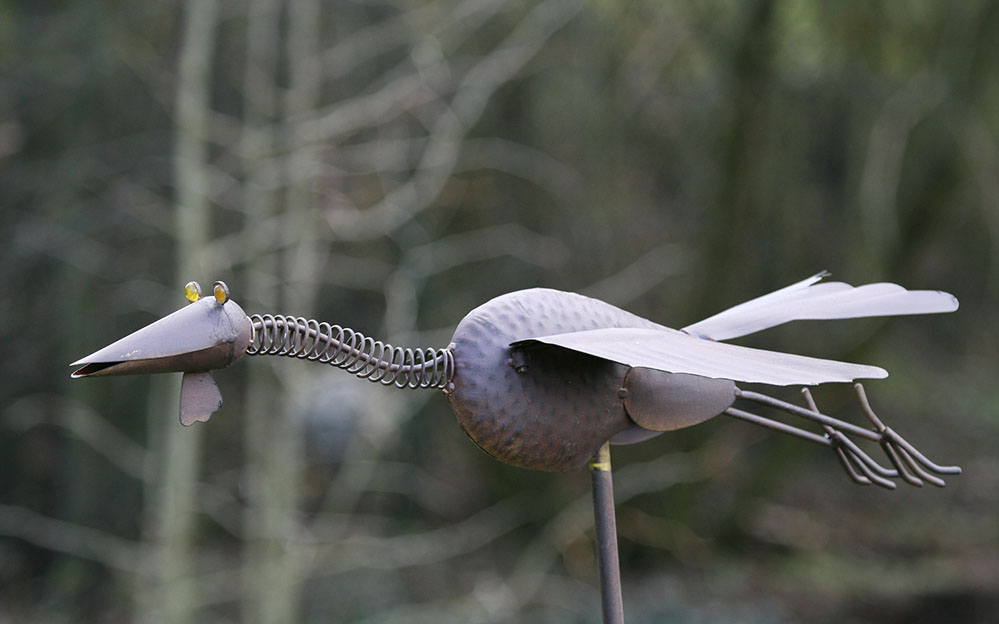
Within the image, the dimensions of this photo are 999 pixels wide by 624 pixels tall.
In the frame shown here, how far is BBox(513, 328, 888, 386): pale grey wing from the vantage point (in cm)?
69

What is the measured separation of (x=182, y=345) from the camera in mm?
667

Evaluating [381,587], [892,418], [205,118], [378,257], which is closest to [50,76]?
[205,118]

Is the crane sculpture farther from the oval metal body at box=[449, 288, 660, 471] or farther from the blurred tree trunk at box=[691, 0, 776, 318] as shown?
the blurred tree trunk at box=[691, 0, 776, 318]

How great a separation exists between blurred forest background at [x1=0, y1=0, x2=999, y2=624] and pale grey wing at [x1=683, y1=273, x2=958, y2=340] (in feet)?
5.82

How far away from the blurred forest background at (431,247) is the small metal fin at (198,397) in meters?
1.89

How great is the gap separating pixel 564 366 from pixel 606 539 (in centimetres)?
18

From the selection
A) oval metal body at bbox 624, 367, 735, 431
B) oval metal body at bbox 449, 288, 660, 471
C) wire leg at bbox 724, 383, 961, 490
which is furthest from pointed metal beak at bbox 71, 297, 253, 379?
wire leg at bbox 724, 383, 961, 490

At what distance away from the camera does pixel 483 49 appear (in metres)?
3.19

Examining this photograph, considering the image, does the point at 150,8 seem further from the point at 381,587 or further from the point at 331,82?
the point at 381,587

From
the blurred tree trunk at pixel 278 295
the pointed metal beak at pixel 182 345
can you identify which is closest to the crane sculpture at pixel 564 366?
the pointed metal beak at pixel 182 345

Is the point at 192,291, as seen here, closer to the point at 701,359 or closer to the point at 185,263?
the point at 701,359

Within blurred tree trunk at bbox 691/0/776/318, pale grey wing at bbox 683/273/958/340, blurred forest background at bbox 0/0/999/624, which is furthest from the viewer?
blurred tree trunk at bbox 691/0/776/318

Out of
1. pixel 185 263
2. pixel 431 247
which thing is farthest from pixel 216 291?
pixel 431 247

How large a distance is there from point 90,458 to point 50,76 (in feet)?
4.12
